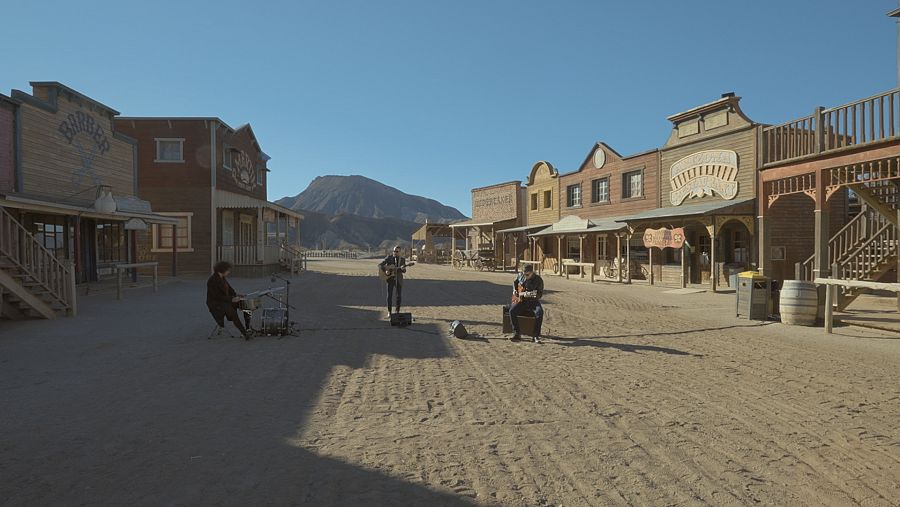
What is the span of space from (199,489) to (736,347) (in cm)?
768

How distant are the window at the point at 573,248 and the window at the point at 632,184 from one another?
14.7ft

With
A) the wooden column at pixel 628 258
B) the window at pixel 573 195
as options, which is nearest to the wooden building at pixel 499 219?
the window at pixel 573 195

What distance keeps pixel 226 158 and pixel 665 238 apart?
18.5 metres

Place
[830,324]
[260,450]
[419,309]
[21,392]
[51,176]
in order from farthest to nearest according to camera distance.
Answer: [51,176], [419,309], [830,324], [21,392], [260,450]

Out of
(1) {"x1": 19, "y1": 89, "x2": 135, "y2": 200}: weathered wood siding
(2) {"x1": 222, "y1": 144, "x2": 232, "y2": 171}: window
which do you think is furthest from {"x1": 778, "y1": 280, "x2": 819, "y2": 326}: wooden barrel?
(2) {"x1": 222, "y1": 144, "x2": 232, "y2": 171}: window

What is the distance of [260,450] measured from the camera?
156 inches

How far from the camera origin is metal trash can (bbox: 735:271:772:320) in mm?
11273

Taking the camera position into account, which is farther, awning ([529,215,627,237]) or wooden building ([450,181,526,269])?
wooden building ([450,181,526,269])

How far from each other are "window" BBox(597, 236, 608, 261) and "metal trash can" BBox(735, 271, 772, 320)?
1386cm

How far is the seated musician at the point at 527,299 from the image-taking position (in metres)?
8.84

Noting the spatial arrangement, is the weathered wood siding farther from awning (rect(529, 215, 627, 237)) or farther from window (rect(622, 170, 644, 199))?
window (rect(622, 170, 644, 199))

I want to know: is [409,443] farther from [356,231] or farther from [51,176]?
[356,231]

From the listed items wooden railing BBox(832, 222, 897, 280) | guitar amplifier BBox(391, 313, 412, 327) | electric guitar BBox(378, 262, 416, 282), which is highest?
wooden railing BBox(832, 222, 897, 280)

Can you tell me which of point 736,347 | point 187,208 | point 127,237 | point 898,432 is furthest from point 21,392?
point 187,208
